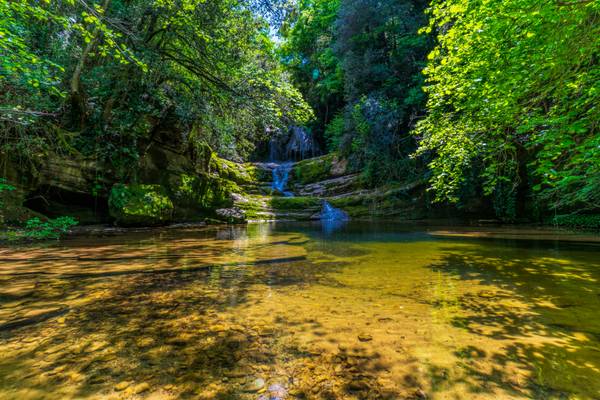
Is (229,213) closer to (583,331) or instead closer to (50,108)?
(50,108)

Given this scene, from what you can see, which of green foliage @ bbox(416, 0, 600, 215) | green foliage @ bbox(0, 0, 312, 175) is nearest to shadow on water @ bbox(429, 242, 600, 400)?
green foliage @ bbox(416, 0, 600, 215)

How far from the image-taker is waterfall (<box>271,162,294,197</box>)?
63.0 ft

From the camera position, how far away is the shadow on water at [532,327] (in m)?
1.51

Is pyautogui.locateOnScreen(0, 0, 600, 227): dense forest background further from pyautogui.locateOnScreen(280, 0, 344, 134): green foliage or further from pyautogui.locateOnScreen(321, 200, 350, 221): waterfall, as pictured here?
pyautogui.locateOnScreen(280, 0, 344, 134): green foliage

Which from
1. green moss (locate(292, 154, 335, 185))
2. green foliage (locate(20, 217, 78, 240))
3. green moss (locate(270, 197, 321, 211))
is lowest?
green foliage (locate(20, 217, 78, 240))

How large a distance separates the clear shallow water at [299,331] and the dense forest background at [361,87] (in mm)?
2444

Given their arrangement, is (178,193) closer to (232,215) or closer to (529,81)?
(232,215)

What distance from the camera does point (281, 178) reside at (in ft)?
68.4

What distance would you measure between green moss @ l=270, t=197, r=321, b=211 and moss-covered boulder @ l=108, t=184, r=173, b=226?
6401 mm

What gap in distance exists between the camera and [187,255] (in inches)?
197

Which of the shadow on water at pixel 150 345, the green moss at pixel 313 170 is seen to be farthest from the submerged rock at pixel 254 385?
the green moss at pixel 313 170

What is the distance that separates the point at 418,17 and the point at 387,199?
10722 mm

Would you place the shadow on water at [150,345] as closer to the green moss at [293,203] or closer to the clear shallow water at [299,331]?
the clear shallow water at [299,331]

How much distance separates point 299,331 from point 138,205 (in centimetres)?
906
